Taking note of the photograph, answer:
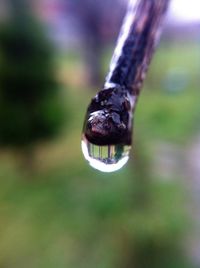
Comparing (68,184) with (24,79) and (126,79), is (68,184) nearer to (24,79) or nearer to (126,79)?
(24,79)

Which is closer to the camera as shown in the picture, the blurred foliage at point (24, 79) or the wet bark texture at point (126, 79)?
the wet bark texture at point (126, 79)


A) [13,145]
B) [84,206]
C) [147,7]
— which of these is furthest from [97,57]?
[147,7]

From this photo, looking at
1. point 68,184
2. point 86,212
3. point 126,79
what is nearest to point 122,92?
point 126,79

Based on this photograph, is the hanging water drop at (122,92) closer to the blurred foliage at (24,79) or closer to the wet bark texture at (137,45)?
the wet bark texture at (137,45)

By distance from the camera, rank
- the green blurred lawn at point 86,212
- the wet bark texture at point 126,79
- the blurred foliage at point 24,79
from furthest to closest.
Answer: the blurred foliage at point 24,79 < the green blurred lawn at point 86,212 < the wet bark texture at point 126,79

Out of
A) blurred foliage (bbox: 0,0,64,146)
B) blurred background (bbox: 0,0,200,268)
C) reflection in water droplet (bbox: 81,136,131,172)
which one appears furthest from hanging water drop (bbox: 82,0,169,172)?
blurred foliage (bbox: 0,0,64,146)

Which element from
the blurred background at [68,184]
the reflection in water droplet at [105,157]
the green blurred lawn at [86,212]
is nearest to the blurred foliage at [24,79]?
the blurred background at [68,184]
